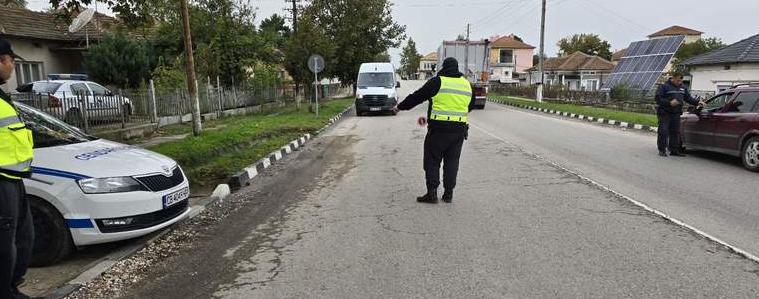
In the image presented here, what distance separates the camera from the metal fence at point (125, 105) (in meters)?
12.3

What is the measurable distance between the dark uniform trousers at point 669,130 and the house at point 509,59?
259ft

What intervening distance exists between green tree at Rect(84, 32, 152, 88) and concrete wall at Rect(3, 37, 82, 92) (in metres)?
1.64

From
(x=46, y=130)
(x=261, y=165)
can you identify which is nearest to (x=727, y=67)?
(x=261, y=165)

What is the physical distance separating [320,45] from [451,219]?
19518 millimetres

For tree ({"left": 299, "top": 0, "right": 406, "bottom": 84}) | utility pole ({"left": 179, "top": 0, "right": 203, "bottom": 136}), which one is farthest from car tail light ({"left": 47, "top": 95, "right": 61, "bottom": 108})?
tree ({"left": 299, "top": 0, "right": 406, "bottom": 84})

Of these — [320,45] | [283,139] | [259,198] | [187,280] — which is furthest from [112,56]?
[187,280]

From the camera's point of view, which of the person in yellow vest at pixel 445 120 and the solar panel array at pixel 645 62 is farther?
the solar panel array at pixel 645 62

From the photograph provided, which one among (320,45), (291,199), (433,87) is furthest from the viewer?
(320,45)

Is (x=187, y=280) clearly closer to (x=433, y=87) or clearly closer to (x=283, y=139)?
(x=433, y=87)

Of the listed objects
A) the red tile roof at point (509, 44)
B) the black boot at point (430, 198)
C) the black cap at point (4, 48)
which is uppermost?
the red tile roof at point (509, 44)

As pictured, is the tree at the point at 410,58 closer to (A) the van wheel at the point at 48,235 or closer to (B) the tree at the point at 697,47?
(B) the tree at the point at 697,47

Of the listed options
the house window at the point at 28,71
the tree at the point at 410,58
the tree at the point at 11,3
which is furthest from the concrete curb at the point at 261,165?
the tree at the point at 410,58

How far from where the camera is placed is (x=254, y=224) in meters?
6.20

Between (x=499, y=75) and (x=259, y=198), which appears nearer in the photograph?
(x=259, y=198)
